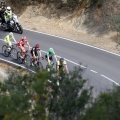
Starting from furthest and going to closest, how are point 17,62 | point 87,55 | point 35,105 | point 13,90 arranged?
point 87,55 → point 17,62 → point 13,90 → point 35,105

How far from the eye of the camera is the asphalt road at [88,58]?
78.4 ft

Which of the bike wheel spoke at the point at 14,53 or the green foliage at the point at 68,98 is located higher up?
the green foliage at the point at 68,98

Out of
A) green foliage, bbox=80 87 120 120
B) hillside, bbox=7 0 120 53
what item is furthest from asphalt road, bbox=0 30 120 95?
green foliage, bbox=80 87 120 120

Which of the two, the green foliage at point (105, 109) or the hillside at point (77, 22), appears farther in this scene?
the hillside at point (77, 22)

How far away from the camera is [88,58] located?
26.9 meters

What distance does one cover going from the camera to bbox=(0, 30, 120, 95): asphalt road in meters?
23.9

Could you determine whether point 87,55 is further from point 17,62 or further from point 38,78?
point 38,78

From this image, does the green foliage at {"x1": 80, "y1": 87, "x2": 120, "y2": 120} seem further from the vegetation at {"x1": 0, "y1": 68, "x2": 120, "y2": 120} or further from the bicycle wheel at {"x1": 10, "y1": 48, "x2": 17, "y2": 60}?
the bicycle wheel at {"x1": 10, "y1": 48, "x2": 17, "y2": 60}

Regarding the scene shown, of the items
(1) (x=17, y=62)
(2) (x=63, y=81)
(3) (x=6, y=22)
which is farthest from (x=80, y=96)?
(3) (x=6, y=22)

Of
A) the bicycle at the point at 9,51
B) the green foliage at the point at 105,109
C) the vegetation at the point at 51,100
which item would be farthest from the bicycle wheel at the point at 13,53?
the green foliage at the point at 105,109

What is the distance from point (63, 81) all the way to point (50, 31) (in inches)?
787

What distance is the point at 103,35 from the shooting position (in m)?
31.3

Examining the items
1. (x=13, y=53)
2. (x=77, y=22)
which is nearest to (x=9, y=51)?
(x=13, y=53)

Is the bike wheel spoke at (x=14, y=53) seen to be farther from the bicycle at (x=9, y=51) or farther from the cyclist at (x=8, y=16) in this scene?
the cyclist at (x=8, y=16)
